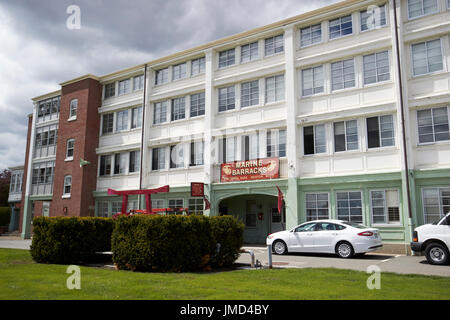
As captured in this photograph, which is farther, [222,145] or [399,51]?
[222,145]

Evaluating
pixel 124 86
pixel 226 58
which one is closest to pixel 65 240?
pixel 226 58

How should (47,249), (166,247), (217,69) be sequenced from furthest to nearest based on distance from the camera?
(217,69)
(47,249)
(166,247)

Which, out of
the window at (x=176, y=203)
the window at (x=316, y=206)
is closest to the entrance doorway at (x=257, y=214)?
the window at (x=176, y=203)

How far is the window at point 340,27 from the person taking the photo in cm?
1962

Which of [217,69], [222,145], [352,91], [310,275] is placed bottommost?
[310,275]

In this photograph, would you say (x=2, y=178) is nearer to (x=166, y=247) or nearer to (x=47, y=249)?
(x=47, y=249)

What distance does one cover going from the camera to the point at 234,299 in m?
6.57

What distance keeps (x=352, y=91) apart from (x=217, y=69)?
8463 mm

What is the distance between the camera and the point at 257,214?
23.3m

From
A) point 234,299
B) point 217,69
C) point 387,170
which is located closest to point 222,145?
point 217,69

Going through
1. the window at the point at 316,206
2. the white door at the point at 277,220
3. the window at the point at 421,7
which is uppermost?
the window at the point at 421,7

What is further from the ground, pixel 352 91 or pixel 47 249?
pixel 352 91

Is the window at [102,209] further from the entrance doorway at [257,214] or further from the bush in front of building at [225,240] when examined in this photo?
the bush in front of building at [225,240]

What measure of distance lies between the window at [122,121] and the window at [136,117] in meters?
0.63
